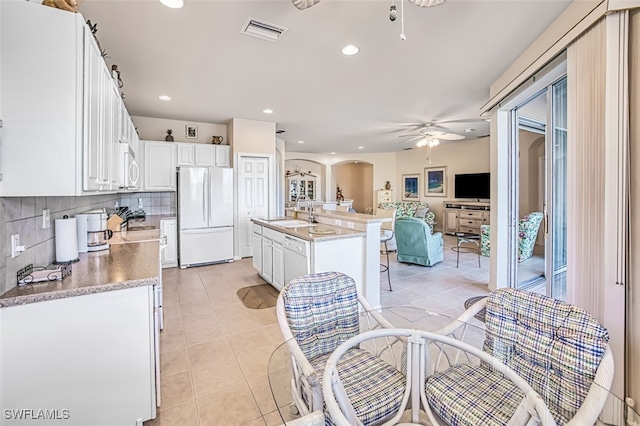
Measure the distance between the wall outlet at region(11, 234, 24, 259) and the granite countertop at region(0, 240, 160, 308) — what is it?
17 cm

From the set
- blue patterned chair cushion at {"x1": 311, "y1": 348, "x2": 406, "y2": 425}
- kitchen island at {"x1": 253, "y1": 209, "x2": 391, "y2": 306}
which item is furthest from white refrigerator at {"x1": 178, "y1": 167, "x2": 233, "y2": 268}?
blue patterned chair cushion at {"x1": 311, "y1": 348, "x2": 406, "y2": 425}

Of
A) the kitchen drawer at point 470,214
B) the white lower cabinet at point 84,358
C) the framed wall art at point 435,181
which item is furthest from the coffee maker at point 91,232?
the framed wall art at point 435,181

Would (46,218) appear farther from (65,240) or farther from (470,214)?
(470,214)

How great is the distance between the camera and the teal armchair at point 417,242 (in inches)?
196

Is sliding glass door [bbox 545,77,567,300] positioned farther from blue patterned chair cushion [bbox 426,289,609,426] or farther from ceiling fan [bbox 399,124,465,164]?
ceiling fan [bbox 399,124,465,164]

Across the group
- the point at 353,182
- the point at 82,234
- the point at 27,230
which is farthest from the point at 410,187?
the point at 27,230

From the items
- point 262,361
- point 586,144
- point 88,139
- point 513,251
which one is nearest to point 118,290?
point 88,139

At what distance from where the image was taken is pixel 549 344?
1.22 m

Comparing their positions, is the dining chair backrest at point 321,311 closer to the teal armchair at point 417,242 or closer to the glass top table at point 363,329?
the glass top table at point 363,329

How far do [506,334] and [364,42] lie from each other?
2547 mm

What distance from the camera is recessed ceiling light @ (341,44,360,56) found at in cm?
277

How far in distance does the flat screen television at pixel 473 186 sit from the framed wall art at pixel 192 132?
681cm

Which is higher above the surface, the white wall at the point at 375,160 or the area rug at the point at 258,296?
the white wall at the point at 375,160

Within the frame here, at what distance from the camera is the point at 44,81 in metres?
1.36
